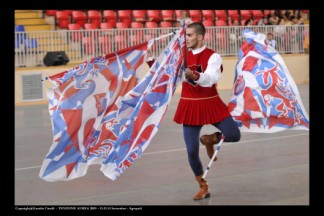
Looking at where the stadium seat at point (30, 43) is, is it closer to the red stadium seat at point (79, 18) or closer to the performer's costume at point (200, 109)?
the red stadium seat at point (79, 18)

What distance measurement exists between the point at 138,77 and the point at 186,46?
1347mm

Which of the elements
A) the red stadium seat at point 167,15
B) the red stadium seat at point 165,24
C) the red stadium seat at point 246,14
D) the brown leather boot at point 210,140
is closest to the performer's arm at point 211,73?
the brown leather boot at point 210,140

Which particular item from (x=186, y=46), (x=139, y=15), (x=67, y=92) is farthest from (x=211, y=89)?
(x=139, y=15)

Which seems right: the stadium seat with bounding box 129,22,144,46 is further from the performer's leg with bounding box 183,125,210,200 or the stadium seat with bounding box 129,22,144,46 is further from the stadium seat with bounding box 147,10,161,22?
the performer's leg with bounding box 183,125,210,200

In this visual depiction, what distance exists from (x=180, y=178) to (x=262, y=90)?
5.11 feet

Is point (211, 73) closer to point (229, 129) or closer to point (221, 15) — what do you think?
point (229, 129)

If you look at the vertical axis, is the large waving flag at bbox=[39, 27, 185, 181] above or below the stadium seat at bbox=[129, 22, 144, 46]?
below

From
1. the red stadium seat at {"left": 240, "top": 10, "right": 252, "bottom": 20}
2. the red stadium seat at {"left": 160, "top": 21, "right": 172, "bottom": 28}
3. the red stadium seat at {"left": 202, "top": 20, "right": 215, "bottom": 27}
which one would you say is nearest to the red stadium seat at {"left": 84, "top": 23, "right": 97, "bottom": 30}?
the red stadium seat at {"left": 160, "top": 21, "right": 172, "bottom": 28}

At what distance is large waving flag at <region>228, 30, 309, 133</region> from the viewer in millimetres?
9523

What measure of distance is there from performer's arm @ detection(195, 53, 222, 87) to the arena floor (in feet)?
4.30

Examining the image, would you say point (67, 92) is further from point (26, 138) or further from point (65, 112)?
point (26, 138)

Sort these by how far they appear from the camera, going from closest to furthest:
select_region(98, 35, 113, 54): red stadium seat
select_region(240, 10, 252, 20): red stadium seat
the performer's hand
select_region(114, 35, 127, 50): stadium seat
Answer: the performer's hand, select_region(98, 35, 113, 54): red stadium seat, select_region(114, 35, 127, 50): stadium seat, select_region(240, 10, 252, 20): red stadium seat

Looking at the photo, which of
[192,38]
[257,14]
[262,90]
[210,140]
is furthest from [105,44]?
[192,38]

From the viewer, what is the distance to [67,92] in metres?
8.95
